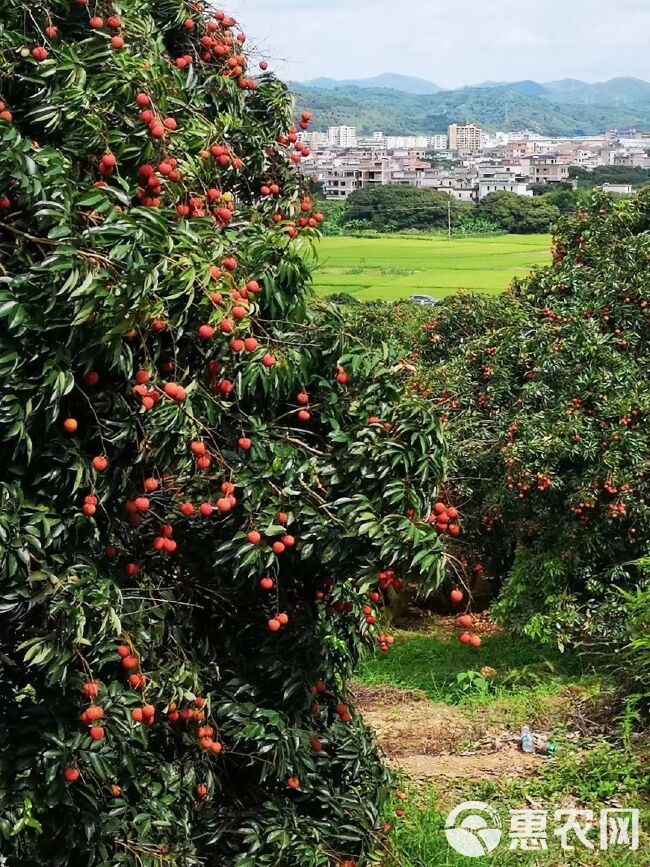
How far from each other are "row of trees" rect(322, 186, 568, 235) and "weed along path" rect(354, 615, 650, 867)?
4573 cm

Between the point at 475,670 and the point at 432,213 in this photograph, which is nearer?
the point at 475,670

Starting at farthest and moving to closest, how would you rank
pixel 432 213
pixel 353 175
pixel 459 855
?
pixel 353 175
pixel 432 213
pixel 459 855

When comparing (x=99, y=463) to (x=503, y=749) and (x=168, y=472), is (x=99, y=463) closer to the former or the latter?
(x=168, y=472)

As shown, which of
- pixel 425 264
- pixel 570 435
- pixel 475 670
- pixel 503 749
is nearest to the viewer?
pixel 503 749

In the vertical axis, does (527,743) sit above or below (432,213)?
below

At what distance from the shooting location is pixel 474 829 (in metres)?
4.76

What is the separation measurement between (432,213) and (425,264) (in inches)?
687

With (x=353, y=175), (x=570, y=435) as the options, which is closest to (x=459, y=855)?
(x=570, y=435)

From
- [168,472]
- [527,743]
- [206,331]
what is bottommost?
[527,743]

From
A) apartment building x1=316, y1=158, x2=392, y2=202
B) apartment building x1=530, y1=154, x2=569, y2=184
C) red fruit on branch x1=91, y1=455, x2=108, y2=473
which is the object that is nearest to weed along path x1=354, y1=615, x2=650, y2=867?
red fruit on branch x1=91, y1=455, x2=108, y2=473

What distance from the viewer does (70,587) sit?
271 centimetres

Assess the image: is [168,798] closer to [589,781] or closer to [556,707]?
[589,781]

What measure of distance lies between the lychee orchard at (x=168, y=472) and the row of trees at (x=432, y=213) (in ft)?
161

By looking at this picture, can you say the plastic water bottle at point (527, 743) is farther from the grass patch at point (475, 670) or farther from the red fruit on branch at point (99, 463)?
the red fruit on branch at point (99, 463)
